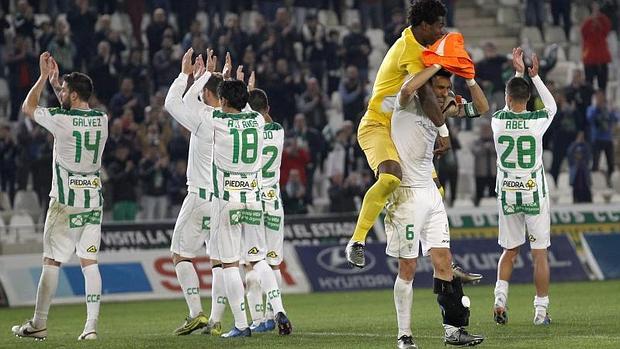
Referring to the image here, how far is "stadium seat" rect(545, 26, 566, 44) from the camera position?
32.0 m

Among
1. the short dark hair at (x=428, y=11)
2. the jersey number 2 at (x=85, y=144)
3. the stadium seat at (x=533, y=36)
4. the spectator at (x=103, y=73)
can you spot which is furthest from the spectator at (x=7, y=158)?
the short dark hair at (x=428, y=11)

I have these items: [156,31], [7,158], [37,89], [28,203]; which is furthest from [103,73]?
[37,89]

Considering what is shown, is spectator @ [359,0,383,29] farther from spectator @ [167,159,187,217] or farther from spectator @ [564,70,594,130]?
spectator @ [167,159,187,217]

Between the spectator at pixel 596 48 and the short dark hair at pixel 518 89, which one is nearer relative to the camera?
the short dark hair at pixel 518 89

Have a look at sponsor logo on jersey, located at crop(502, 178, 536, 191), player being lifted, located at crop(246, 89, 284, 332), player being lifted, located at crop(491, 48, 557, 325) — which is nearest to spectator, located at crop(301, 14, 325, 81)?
player being lifted, located at crop(246, 89, 284, 332)

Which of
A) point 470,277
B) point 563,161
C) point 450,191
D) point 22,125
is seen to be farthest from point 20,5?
point 470,277

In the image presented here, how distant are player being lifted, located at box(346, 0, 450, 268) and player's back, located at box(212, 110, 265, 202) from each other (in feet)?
7.34

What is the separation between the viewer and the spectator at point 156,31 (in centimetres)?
2738

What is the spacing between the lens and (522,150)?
15.2 meters

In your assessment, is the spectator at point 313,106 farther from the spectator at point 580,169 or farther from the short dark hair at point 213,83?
the short dark hair at point 213,83

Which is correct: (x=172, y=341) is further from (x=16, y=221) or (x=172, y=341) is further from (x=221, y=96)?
(x=16, y=221)

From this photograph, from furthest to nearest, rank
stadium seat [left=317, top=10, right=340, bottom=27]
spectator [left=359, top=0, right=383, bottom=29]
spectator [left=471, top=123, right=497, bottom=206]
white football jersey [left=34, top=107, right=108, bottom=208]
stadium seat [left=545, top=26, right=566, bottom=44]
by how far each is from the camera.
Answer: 1. stadium seat [left=545, top=26, right=566, bottom=44]
2. stadium seat [left=317, top=10, right=340, bottom=27]
3. spectator [left=359, top=0, right=383, bottom=29]
4. spectator [left=471, top=123, right=497, bottom=206]
5. white football jersey [left=34, top=107, right=108, bottom=208]

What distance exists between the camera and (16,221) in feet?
80.7

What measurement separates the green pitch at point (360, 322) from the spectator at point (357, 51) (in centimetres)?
672
